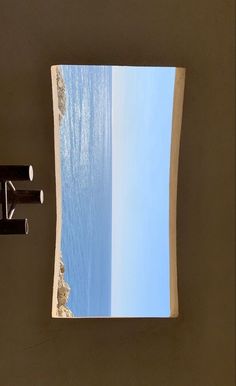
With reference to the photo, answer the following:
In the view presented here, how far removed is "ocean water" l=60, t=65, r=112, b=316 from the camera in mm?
1187

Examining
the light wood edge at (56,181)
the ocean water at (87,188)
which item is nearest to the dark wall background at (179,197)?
the light wood edge at (56,181)

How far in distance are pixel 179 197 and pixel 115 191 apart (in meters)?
0.24

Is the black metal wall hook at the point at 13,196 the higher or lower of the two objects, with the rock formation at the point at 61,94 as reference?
lower

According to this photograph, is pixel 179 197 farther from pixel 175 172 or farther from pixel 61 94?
pixel 61 94

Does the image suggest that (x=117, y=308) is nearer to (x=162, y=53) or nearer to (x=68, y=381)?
(x=68, y=381)

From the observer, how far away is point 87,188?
4.04ft

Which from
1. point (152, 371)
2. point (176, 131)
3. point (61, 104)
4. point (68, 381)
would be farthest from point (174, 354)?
point (61, 104)

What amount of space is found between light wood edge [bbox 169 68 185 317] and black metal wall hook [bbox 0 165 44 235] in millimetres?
291

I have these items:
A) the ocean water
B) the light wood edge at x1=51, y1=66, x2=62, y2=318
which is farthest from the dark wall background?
the ocean water

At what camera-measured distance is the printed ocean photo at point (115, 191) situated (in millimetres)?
1193

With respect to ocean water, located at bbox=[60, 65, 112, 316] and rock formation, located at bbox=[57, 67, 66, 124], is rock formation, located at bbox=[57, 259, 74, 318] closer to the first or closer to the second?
ocean water, located at bbox=[60, 65, 112, 316]

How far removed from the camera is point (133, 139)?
1299 millimetres

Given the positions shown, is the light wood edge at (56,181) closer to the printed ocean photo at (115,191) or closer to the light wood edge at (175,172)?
the printed ocean photo at (115,191)

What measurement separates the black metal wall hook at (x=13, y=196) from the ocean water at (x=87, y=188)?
199mm
